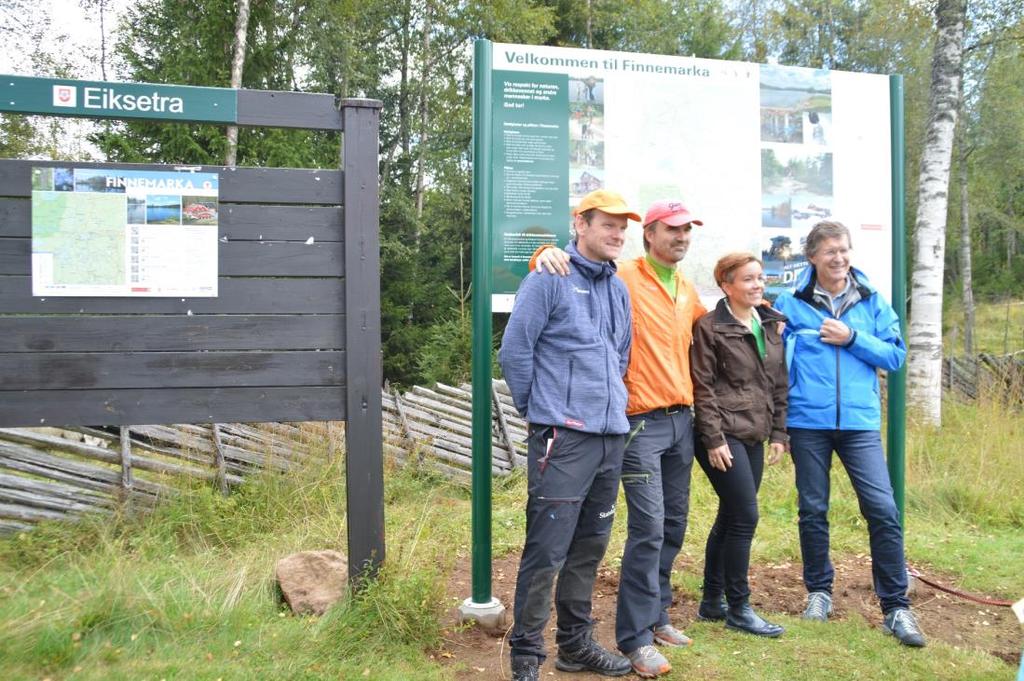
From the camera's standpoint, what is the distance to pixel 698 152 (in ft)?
14.6

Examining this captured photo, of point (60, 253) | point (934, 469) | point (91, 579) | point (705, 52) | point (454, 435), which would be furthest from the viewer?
point (705, 52)

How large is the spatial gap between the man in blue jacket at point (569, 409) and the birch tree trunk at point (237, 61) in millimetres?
12707

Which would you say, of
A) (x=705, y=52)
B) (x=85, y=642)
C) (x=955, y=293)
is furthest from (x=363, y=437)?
(x=955, y=293)

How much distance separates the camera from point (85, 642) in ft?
11.0

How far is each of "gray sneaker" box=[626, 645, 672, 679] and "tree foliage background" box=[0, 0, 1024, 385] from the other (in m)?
9.71

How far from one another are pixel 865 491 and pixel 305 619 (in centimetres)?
276

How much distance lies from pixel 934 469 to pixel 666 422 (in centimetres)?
436

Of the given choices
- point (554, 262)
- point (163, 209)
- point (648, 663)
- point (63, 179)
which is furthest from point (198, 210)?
point (648, 663)

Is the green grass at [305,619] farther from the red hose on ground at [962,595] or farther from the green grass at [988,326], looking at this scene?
the green grass at [988,326]

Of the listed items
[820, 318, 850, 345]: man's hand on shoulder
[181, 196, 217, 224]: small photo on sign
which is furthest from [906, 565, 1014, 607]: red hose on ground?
[181, 196, 217, 224]: small photo on sign

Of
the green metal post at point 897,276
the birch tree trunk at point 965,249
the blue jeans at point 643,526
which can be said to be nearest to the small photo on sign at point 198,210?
the blue jeans at point 643,526

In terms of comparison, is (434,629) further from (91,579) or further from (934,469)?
(934,469)

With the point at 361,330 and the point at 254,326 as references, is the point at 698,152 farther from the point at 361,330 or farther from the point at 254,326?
the point at 254,326

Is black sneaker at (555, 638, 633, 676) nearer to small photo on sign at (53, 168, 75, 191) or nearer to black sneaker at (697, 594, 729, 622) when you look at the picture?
black sneaker at (697, 594, 729, 622)
